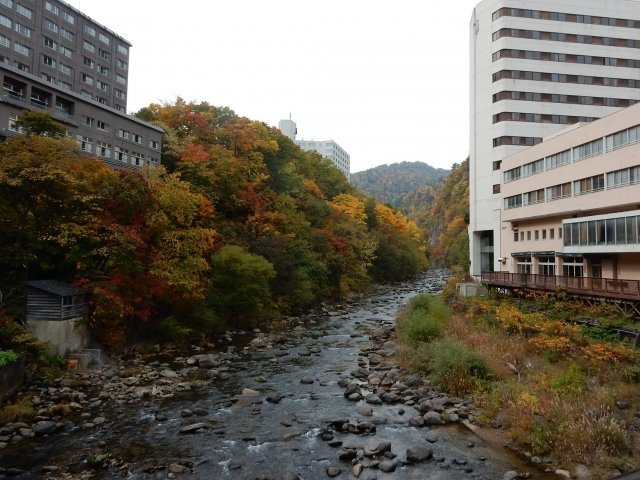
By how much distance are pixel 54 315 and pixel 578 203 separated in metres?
36.4

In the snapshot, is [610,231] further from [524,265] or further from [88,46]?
[88,46]

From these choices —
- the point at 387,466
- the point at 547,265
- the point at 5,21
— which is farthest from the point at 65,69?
the point at 387,466

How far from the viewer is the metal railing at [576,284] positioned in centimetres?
2266

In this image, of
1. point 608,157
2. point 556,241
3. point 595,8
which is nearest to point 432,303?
point 556,241

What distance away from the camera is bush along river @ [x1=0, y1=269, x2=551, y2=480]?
12383 mm

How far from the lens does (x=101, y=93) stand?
225ft

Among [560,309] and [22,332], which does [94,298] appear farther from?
[560,309]

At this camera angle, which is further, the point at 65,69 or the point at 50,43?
the point at 65,69

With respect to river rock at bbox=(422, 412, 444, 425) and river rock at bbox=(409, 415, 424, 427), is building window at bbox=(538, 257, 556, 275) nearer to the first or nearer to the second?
river rock at bbox=(422, 412, 444, 425)

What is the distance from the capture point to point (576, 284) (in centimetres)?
2666

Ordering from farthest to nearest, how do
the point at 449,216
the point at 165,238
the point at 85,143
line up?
the point at 449,216 < the point at 85,143 < the point at 165,238

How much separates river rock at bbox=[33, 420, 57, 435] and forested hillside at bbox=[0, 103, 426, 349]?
786 centimetres

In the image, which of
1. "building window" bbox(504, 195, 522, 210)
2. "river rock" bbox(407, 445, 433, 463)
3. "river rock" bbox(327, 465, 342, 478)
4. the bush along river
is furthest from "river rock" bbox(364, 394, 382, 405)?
"building window" bbox(504, 195, 522, 210)

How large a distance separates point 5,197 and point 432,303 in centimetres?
2684
